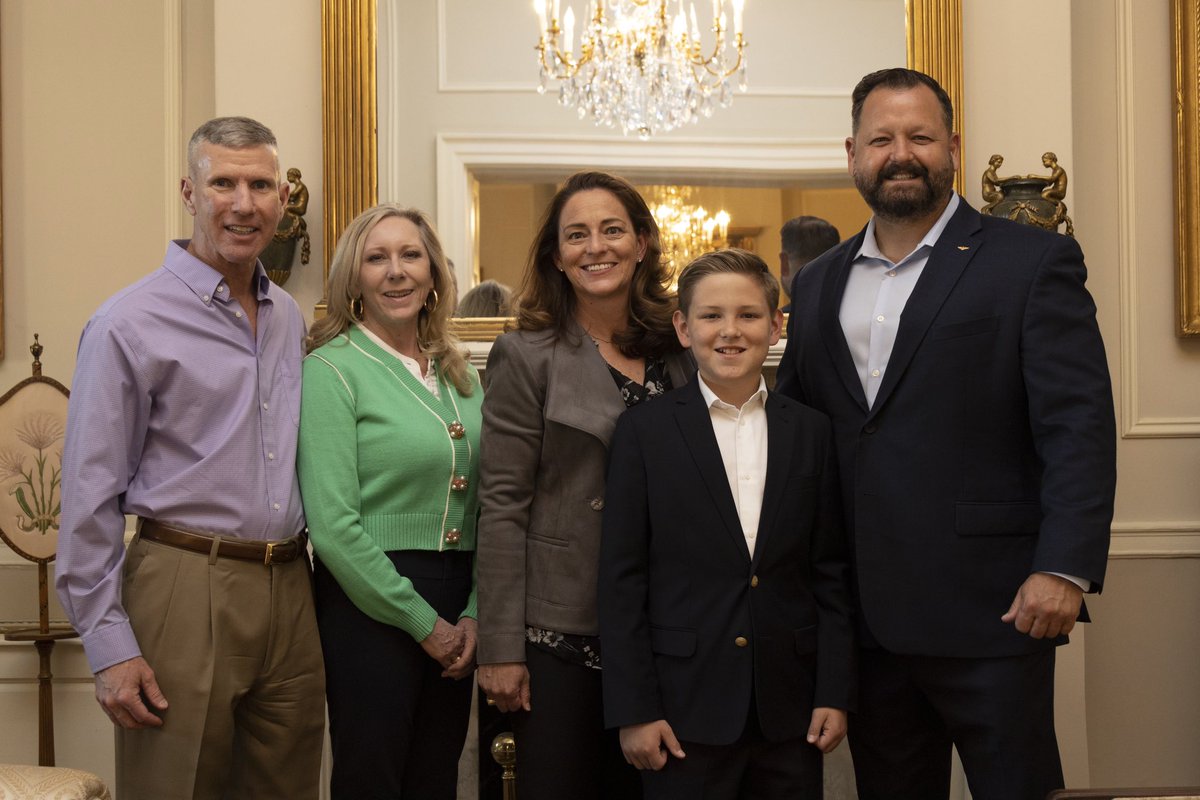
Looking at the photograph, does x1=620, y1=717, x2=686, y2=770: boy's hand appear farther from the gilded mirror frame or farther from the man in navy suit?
the gilded mirror frame

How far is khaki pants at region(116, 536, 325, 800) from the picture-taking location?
1933 millimetres

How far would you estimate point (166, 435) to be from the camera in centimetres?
199

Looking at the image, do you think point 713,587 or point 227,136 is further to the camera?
point 227,136

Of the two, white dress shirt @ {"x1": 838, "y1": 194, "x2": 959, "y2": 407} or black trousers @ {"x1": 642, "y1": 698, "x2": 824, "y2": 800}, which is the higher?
white dress shirt @ {"x1": 838, "y1": 194, "x2": 959, "y2": 407}

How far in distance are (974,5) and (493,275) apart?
62.1 inches

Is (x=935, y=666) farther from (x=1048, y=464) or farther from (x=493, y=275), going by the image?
(x=493, y=275)

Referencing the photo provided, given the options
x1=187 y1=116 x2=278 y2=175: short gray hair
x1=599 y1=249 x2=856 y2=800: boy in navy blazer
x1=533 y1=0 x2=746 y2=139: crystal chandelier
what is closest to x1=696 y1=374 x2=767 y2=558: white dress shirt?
x1=599 y1=249 x2=856 y2=800: boy in navy blazer

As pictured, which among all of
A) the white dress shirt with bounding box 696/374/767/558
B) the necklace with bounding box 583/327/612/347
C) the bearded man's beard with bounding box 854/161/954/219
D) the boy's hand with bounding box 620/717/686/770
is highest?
the bearded man's beard with bounding box 854/161/954/219

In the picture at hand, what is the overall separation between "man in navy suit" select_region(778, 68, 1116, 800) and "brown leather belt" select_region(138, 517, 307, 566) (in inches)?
40.9

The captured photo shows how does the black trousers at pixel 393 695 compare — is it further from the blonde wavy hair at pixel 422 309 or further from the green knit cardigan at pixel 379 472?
the blonde wavy hair at pixel 422 309

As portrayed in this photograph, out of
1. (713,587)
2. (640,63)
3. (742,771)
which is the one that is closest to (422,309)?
(713,587)

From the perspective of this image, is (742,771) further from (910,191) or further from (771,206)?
(771,206)

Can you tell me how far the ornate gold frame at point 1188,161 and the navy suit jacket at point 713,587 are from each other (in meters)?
1.84

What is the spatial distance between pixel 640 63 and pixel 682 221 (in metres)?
0.47
